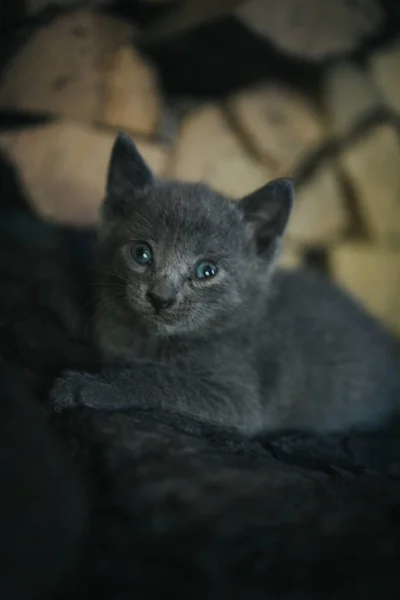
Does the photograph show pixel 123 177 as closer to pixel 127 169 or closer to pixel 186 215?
pixel 127 169

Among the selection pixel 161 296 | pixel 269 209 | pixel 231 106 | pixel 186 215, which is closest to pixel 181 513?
pixel 161 296

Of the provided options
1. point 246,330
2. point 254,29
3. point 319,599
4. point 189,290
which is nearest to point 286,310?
point 246,330

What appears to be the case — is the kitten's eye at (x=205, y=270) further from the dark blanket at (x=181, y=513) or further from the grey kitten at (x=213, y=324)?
the dark blanket at (x=181, y=513)

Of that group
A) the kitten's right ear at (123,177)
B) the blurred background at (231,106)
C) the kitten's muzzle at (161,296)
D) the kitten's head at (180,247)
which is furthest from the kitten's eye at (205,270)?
the blurred background at (231,106)

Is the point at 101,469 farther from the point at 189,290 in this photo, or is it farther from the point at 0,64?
the point at 0,64

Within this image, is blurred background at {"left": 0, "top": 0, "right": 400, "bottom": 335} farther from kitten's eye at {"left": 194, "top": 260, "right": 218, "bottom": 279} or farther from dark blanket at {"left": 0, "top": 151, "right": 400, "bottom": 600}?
dark blanket at {"left": 0, "top": 151, "right": 400, "bottom": 600}

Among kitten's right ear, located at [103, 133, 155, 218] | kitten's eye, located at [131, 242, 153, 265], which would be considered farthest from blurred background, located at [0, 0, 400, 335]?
kitten's eye, located at [131, 242, 153, 265]

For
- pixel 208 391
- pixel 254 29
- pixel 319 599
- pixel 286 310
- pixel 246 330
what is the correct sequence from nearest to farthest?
1. pixel 319 599
2. pixel 208 391
3. pixel 246 330
4. pixel 286 310
5. pixel 254 29
